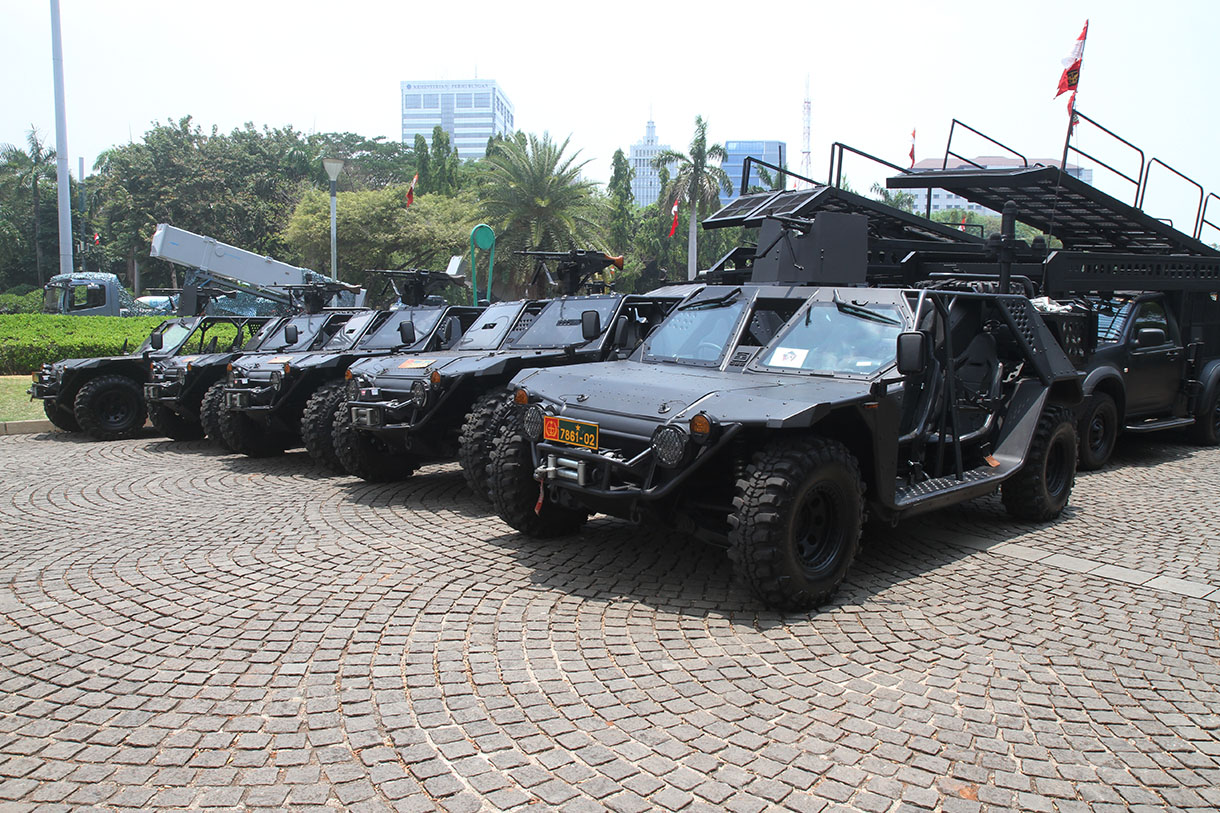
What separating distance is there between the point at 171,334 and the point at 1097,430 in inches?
470

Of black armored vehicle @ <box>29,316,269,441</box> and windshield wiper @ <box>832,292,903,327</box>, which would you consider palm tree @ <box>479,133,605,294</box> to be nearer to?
black armored vehicle @ <box>29,316,269,441</box>

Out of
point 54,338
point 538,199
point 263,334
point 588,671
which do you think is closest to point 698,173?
point 538,199

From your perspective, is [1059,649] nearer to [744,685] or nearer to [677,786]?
[744,685]

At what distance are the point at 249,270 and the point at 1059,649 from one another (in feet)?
69.4

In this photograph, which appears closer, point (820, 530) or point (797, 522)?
point (797, 522)

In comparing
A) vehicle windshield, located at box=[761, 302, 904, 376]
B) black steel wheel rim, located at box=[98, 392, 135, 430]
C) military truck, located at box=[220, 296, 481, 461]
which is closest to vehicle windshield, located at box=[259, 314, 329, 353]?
military truck, located at box=[220, 296, 481, 461]

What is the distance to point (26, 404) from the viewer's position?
14.6 metres

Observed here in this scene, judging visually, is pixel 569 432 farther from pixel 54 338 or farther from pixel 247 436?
pixel 54 338

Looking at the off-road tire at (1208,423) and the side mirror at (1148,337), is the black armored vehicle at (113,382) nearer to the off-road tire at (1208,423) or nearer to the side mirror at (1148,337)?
the side mirror at (1148,337)

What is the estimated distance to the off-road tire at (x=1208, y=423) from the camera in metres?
11.3

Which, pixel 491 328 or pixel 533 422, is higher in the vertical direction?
pixel 491 328

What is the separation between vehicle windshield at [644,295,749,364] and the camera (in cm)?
662

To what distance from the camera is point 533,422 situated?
18.9 ft

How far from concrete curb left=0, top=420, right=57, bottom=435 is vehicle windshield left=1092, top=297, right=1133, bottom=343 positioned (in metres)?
13.8
